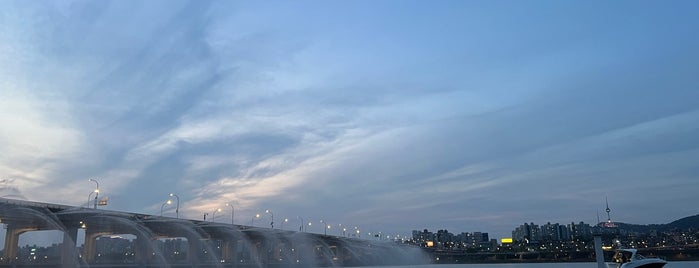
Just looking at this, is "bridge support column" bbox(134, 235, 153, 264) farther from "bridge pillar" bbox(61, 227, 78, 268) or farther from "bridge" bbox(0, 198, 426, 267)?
"bridge pillar" bbox(61, 227, 78, 268)

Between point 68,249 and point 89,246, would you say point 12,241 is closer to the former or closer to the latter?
point 68,249

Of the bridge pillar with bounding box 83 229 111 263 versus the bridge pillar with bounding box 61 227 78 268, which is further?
the bridge pillar with bounding box 83 229 111 263

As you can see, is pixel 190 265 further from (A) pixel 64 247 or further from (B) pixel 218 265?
(A) pixel 64 247

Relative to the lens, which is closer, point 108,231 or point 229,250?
point 108,231

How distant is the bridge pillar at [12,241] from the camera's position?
8444cm

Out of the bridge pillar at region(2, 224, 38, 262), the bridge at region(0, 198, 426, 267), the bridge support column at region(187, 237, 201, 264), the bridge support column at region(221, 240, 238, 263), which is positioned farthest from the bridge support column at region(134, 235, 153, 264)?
the bridge support column at region(221, 240, 238, 263)

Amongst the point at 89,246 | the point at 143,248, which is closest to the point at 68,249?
the point at 143,248

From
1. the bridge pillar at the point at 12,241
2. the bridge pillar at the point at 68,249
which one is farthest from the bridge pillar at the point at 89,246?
the bridge pillar at the point at 68,249

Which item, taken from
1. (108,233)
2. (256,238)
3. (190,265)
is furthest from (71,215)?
(256,238)

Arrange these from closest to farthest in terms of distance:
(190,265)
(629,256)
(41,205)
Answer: (629,256)
(41,205)
(190,265)

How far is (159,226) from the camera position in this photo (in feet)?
320

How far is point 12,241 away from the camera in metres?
86.4

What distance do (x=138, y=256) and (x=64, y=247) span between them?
11.9 meters

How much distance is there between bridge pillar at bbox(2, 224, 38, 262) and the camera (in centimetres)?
8444
